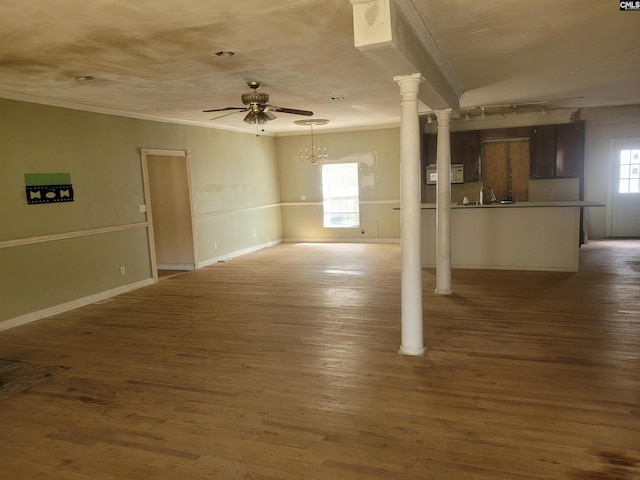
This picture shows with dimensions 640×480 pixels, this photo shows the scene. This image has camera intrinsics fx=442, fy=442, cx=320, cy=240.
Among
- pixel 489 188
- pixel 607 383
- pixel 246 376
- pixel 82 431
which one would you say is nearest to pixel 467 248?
pixel 489 188

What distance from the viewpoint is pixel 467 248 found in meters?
7.02

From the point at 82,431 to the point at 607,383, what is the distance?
3524 mm

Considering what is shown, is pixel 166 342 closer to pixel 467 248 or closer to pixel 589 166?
pixel 467 248

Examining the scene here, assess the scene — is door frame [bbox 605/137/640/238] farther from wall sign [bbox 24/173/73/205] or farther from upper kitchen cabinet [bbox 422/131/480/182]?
wall sign [bbox 24/173/73/205]

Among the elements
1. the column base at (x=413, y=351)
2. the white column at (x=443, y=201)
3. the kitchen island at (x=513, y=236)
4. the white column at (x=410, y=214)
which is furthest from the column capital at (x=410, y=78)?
the kitchen island at (x=513, y=236)

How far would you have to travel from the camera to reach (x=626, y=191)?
902 cm

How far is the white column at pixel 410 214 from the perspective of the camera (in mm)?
3531

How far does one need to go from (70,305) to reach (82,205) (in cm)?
130

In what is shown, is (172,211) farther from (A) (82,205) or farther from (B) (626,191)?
(B) (626,191)

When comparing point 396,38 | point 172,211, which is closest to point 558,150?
point 396,38

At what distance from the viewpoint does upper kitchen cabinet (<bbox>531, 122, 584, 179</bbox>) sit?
8.27 meters

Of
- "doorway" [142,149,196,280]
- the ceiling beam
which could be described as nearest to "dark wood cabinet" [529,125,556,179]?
the ceiling beam

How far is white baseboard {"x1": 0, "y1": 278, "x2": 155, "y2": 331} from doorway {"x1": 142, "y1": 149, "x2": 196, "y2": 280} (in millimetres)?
1172

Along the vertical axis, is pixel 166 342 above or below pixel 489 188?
below
